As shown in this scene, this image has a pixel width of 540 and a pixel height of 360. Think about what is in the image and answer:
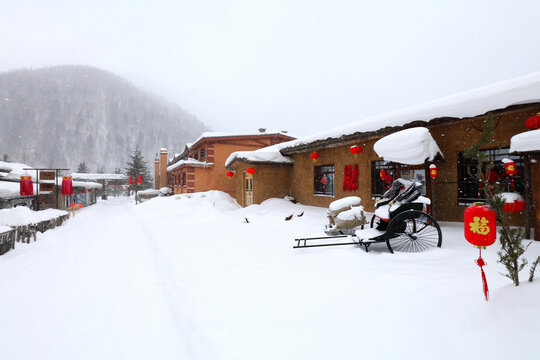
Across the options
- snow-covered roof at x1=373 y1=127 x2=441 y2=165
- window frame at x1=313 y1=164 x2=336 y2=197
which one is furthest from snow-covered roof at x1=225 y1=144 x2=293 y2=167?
snow-covered roof at x1=373 y1=127 x2=441 y2=165

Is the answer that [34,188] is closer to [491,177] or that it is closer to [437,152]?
[437,152]

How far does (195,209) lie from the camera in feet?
39.4

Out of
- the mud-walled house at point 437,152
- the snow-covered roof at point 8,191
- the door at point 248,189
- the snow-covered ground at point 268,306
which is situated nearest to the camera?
the snow-covered ground at point 268,306

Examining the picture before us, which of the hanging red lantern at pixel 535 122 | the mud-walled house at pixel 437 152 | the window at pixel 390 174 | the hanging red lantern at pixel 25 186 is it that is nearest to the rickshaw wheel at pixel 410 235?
the mud-walled house at pixel 437 152

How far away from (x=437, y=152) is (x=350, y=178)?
3769mm

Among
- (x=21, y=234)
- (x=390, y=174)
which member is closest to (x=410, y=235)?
(x=390, y=174)

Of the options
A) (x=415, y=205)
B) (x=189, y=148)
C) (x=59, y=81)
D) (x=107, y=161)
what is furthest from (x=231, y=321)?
(x=59, y=81)

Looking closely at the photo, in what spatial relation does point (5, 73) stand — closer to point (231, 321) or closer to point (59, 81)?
point (59, 81)

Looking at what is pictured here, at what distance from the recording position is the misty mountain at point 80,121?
332ft

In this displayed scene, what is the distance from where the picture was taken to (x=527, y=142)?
438 centimetres

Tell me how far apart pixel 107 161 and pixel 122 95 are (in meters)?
60.1

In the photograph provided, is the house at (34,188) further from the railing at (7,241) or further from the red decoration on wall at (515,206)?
the red decoration on wall at (515,206)

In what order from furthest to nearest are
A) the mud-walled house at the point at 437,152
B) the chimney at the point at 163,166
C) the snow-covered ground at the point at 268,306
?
the chimney at the point at 163,166 < the mud-walled house at the point at 437,152 < the snow-covered ground at the point at 268,306

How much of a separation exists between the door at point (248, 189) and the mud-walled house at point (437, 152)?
4.97 feet
